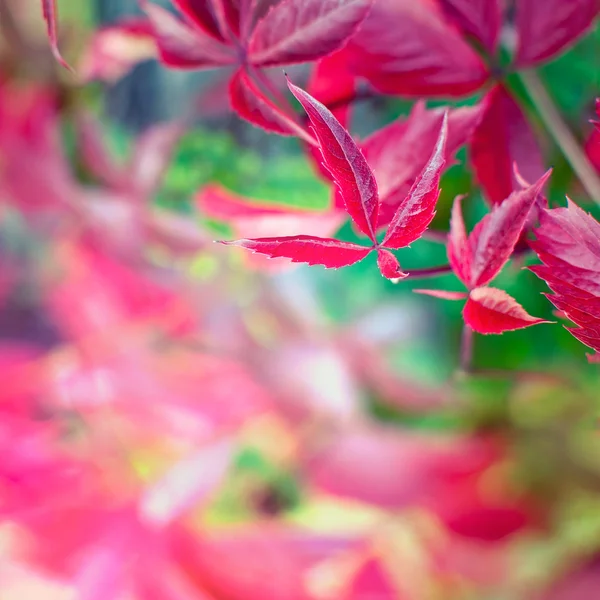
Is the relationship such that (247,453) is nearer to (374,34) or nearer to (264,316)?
(264,316)

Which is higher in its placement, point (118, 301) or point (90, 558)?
point (118, 301)

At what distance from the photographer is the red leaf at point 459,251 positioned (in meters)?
0.14

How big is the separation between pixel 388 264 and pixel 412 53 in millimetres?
90

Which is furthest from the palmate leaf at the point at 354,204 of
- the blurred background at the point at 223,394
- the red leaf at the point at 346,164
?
the blurred background at the point at 223,394

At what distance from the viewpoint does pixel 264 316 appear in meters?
0.44

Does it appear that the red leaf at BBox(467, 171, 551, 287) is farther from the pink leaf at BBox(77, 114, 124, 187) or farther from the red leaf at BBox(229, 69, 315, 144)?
the pink leaf at BBox(77, 114, 124, 187)

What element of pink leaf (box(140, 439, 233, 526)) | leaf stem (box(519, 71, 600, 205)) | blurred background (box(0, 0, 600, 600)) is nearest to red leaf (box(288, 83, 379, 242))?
leaf stem (box(519, 71, 600, 205))

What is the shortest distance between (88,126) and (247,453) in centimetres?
26

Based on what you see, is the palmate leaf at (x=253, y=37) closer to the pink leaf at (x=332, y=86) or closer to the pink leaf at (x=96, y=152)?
the pink leaf at (x=332, y=86)

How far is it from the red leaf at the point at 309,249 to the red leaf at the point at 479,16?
94 mm

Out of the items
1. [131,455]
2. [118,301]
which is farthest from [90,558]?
[118,301]

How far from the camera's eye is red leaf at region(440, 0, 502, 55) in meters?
0.18

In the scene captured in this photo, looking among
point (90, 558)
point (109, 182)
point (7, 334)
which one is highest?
point (109, 182)

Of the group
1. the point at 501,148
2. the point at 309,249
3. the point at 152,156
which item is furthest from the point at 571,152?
the point at 152,156
